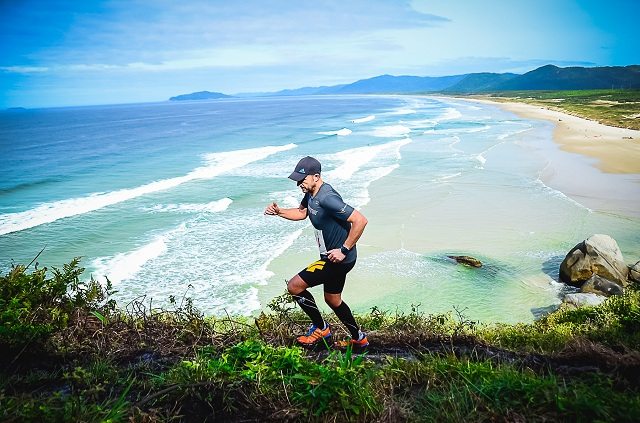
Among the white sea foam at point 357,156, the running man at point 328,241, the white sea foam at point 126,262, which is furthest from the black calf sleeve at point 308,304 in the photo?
the white sea foam at point 357,156

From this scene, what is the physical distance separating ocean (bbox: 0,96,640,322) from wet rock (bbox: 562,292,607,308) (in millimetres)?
623

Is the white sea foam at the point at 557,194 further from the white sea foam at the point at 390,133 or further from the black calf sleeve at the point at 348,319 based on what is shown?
the white sea foam at the point at 390,133

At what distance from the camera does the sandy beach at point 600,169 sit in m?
17.9

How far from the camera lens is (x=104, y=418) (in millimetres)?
2838

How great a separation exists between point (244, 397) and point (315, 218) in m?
1.80

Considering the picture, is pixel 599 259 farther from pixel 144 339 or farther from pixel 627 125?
pixel 627 125

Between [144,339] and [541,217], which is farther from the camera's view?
[541,217]

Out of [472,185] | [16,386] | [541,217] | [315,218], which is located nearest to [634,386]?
[315,218]

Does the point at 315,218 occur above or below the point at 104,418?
above

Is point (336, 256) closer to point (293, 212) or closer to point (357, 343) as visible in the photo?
point (293, 212)

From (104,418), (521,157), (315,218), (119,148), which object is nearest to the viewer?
(104,418)

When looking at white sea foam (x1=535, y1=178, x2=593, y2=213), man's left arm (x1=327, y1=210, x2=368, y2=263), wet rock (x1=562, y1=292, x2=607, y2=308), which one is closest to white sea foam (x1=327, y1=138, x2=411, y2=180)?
white sea foam (x1=535, y1=178, x2=593, y2=213)

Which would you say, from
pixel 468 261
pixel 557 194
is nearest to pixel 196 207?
pixel 468 261

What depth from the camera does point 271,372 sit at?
336 cm
